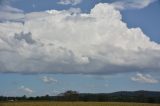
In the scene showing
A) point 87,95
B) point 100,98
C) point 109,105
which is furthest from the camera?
point 87,95

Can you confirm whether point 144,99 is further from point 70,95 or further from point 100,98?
point 70,95

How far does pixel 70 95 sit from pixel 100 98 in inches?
434

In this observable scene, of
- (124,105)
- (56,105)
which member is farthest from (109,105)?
(56,105)

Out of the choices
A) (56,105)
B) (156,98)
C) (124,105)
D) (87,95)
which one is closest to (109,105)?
(124,105)

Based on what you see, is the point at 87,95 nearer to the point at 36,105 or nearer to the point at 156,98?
the point at 156,98

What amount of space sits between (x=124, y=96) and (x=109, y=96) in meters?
5.04

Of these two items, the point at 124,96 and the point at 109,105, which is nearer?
the point at 109,105

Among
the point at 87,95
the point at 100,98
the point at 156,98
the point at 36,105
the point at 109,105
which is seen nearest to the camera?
the point at 36,105

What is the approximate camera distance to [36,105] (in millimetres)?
61312

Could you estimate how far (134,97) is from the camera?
301 feet

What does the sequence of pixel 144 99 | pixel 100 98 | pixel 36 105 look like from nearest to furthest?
pixel 36 105 < pixel 144 99 < pixel 100 98

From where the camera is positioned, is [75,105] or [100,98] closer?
[75,105]

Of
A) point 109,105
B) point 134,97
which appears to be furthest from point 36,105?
point 134,97

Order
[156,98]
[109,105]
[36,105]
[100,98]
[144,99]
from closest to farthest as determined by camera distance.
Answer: [36,105] < [109,105] < [156,98] < [144,99] < [100,98]
